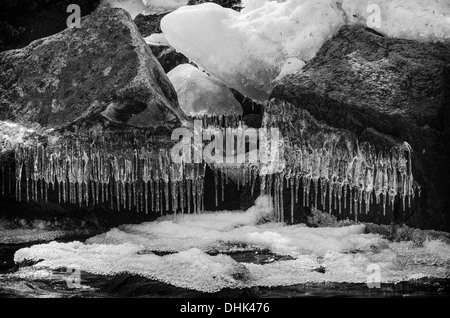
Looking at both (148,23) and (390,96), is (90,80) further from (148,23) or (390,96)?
(148,23)

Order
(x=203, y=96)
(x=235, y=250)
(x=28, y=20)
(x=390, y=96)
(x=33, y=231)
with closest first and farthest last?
1. (x=235, y=250)
2. (x=390, y=96)
3. (x=33, y=231)
4. (x=203, y=96)
5. (x=28, y=20)

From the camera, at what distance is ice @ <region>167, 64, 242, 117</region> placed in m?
10.1

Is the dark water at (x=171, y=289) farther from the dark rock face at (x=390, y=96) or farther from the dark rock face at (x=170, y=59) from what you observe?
the dark rock face at (x=170, y=59)

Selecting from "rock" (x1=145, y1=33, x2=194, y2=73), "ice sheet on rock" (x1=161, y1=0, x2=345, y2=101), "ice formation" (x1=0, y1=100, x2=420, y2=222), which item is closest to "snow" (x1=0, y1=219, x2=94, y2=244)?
"ice formation" (x1=0, y1=100, x2=420, y2=222)

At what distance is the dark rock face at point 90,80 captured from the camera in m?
8.55

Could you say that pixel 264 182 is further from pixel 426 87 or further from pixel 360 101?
pixel 426 87

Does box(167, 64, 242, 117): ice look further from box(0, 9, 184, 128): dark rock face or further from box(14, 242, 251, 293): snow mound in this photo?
box(14, 242, 251, 293): snow mound

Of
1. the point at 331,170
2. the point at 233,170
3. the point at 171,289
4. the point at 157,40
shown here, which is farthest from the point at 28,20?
the point at 171,289

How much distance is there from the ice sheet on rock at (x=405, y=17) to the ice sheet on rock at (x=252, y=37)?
0.36 m

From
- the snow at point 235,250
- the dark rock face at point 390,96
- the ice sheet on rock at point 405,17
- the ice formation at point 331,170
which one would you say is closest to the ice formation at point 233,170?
the ice formation at point 331,170

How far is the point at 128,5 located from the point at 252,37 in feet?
16.0

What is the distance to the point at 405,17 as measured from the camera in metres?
9.03
